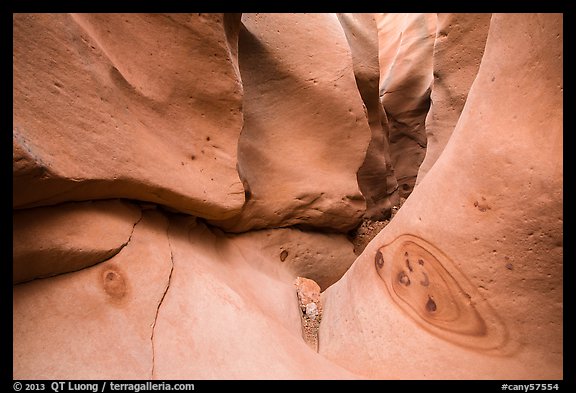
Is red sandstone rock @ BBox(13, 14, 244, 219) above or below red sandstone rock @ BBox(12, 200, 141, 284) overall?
above

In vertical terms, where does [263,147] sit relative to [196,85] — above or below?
below

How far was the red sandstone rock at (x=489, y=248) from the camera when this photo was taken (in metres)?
1.13

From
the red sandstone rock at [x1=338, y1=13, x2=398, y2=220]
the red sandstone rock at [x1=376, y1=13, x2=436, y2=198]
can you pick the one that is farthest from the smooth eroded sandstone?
the red sandstone rock at [x1=376, y1=13, x2=436, y2=198]

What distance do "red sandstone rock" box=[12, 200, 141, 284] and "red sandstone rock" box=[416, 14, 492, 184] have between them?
1933 mm

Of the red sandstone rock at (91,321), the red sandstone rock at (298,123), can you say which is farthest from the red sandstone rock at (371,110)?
the red sandstone rock at (91,321)

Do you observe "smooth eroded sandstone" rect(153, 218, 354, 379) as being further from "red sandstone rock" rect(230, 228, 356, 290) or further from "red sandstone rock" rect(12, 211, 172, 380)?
"red sandstone rock" rect(230, 228, 356, 290)

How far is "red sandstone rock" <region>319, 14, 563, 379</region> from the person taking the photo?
3.70 ft

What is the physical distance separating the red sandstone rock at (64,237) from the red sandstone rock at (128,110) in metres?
0.05

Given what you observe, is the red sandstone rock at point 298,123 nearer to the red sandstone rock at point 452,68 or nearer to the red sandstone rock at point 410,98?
the red sandstone rock at point 452,68

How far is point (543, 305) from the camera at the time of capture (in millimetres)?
1156

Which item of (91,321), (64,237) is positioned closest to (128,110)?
(64,237)
